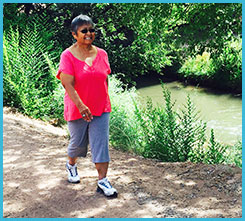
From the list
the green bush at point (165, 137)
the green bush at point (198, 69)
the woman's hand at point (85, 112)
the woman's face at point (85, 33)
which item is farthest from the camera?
the green bush at point (198, 69)

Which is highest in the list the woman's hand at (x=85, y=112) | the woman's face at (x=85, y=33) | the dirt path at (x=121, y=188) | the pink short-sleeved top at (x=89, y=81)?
the woman's face at (x=85, y=33)

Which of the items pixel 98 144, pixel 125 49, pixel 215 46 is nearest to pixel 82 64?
pixel 98 144

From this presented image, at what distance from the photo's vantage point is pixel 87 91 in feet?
12.9

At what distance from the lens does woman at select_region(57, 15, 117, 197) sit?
387cm

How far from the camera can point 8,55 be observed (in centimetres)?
902

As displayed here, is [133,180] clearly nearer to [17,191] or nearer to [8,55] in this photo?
[17,191]

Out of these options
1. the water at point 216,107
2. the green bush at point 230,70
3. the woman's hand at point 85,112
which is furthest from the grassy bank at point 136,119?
the green bush at point 230,70

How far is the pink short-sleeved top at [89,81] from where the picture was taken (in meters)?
3.88

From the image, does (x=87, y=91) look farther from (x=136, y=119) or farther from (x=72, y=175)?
(x=136, y=119)

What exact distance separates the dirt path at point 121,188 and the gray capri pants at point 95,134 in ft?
1.46

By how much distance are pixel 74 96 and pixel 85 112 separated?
179mm

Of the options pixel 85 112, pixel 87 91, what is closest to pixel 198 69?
pixel 87 91

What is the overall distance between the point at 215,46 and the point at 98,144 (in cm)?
408

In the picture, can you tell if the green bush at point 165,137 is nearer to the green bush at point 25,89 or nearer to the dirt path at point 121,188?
the dirt path at point 121,188
